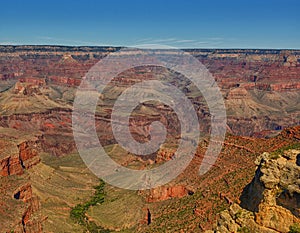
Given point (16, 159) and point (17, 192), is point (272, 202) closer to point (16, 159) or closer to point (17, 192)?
point (17, 192)

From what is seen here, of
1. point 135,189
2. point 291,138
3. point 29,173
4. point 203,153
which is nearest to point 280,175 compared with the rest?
point 291,138

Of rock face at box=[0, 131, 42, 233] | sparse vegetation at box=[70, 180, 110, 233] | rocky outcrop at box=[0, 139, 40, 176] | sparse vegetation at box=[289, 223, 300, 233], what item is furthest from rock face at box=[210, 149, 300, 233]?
rocky outcrop at box=[0, 139, 40, 176]

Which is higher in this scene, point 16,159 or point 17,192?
point 16,159

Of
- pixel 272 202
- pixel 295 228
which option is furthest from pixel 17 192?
pixel 295 228

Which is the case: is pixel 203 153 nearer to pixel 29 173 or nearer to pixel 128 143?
pixel 29 173

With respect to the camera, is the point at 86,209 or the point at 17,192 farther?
the point at 86,209

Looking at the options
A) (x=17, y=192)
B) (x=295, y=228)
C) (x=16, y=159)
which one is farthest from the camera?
(x=16, y=159)

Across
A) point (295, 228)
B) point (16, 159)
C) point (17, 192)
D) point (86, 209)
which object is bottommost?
point (86, 209)

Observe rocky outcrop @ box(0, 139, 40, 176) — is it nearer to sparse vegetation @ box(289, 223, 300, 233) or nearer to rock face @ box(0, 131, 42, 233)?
rock face @ box(0, 131, 42, 233)

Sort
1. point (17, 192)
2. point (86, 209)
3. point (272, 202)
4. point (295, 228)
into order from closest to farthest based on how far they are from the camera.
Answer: point (295, 228) → point (272, 202) → point (17, 192) → point (86, 209)
